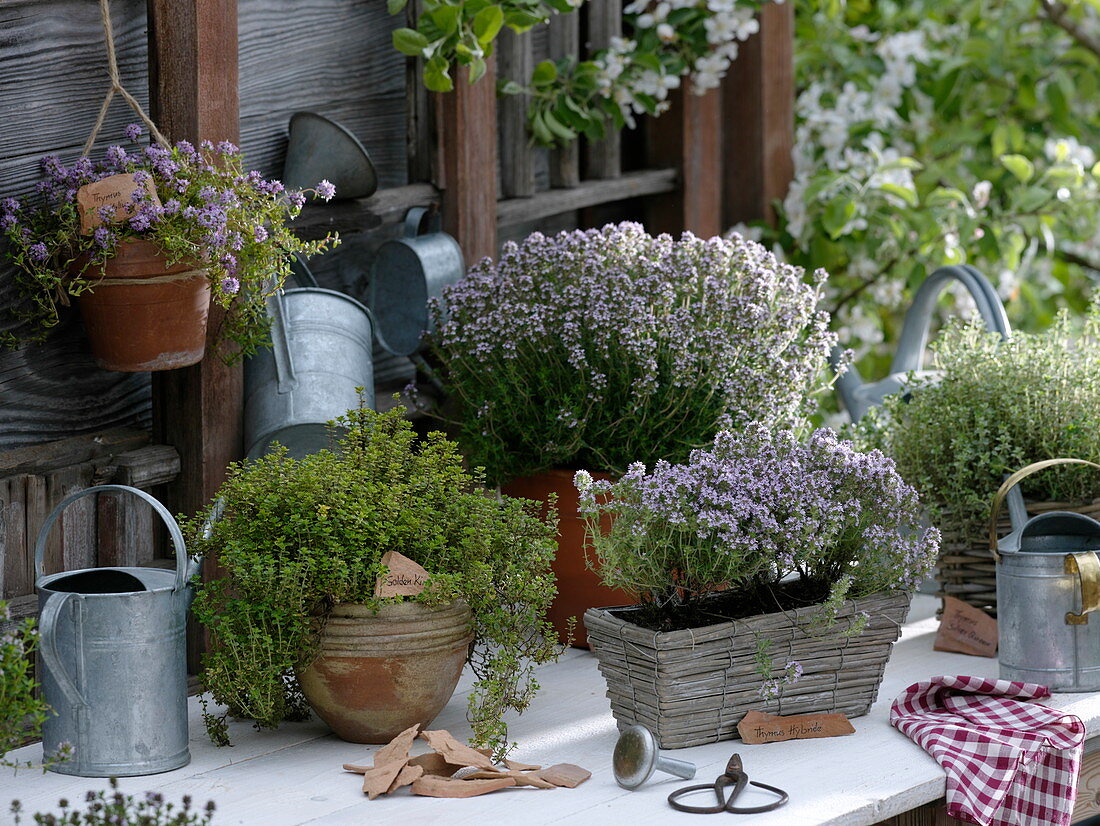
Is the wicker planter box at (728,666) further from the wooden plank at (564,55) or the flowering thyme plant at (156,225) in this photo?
the wooden plank at (564,55)

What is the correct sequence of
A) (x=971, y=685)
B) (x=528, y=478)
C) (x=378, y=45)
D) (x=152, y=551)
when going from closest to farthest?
1. (x=971, y=685)
2. (x=152, y=551)
3. (x=528, y=478)
4. (x=378, y=45)

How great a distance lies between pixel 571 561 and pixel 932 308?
1.16 m

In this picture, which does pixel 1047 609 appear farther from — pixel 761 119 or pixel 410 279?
pixel 761 119

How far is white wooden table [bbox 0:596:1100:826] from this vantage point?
188 cm

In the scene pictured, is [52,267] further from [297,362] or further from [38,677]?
[38,677]

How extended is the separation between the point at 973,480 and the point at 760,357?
48cm

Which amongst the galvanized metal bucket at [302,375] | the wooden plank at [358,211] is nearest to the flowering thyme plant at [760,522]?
the galvanized metal bucket at [302,375]

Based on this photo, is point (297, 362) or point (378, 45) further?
point (378, 45)

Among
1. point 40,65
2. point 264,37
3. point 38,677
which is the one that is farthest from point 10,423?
point 264,37

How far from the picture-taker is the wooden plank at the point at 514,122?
3.16 m

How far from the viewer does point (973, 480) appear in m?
2.67

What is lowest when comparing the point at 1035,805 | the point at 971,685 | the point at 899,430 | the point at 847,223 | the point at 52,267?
the point at 1035,805

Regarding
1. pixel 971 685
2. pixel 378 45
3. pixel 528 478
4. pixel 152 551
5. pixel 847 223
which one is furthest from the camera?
pixel 847 223

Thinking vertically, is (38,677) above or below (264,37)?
below
